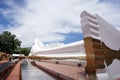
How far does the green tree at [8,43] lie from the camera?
1769 inches

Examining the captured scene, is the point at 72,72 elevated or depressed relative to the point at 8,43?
depressed

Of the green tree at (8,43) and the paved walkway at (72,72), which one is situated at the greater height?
the green tree at (8,43)

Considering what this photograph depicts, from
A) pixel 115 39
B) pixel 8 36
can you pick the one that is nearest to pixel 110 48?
pixel 115 39

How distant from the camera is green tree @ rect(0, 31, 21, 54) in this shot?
44.9m

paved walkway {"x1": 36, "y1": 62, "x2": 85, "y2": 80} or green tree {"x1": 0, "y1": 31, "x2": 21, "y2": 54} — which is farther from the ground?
green tree {"x1": 0, "y1": 31, "x2": 21, "y2": 54}

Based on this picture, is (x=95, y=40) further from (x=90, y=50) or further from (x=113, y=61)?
(x=113, y=61)

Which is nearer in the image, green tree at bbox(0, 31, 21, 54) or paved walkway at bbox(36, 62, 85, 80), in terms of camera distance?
paved walkway at bbox(36, 62, 85, 80)

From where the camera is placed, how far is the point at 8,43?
45.0m

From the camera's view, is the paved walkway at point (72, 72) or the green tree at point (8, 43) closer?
the paved walkway at point (72, 72)

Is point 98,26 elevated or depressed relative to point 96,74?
elevated

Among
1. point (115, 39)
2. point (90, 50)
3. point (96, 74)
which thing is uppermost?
point (115, 39)

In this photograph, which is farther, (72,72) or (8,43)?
(8,43)

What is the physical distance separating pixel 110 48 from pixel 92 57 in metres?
0.31

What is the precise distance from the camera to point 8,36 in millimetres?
46312
